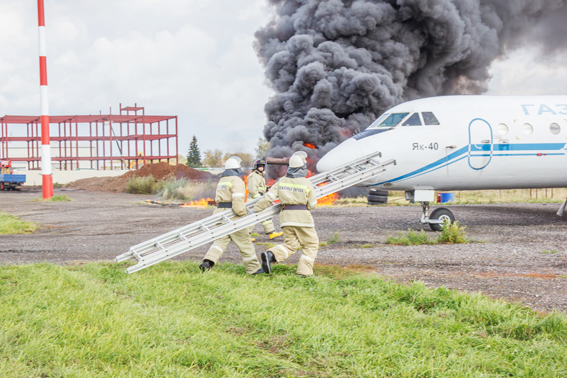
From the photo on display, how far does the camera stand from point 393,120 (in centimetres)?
1102

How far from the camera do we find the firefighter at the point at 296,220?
21.9 ft

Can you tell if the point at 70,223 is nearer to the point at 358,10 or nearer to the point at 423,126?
the point at 423,126

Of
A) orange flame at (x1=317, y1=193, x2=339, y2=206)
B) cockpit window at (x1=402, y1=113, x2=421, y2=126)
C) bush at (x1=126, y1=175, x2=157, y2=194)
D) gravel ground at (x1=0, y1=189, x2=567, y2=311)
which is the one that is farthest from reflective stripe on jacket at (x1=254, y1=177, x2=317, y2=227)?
bush at (x1=126, y1=175, x2=157, y2=194)

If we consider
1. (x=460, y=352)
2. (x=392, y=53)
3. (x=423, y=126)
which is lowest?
(x=460, y=352)

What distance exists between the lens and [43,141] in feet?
82.1

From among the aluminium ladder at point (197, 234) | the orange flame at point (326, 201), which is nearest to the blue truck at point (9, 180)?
the orange flame at point (326, 201)

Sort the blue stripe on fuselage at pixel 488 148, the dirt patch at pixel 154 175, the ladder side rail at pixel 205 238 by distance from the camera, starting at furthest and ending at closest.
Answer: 1. the dirt patch at pixel 154 175
2. the blue stripe on fuselage at pixel 488 148
3. the ladder side rail at pixel 205 238

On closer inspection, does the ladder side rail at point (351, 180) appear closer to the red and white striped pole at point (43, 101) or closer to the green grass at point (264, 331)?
the green grass at point (264, 331)

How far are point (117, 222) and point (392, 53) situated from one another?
1919cm

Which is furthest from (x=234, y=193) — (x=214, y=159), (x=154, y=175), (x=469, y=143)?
(x=214, y=159)

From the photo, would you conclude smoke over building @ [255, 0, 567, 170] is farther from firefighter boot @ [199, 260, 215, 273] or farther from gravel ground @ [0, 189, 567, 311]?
firefighter boot @ [199, 260, 215, 273]

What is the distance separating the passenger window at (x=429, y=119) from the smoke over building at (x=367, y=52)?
12.2 m

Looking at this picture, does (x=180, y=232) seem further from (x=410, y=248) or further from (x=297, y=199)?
(x=410, y=248)

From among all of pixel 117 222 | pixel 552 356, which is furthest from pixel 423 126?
pixel 117 222
